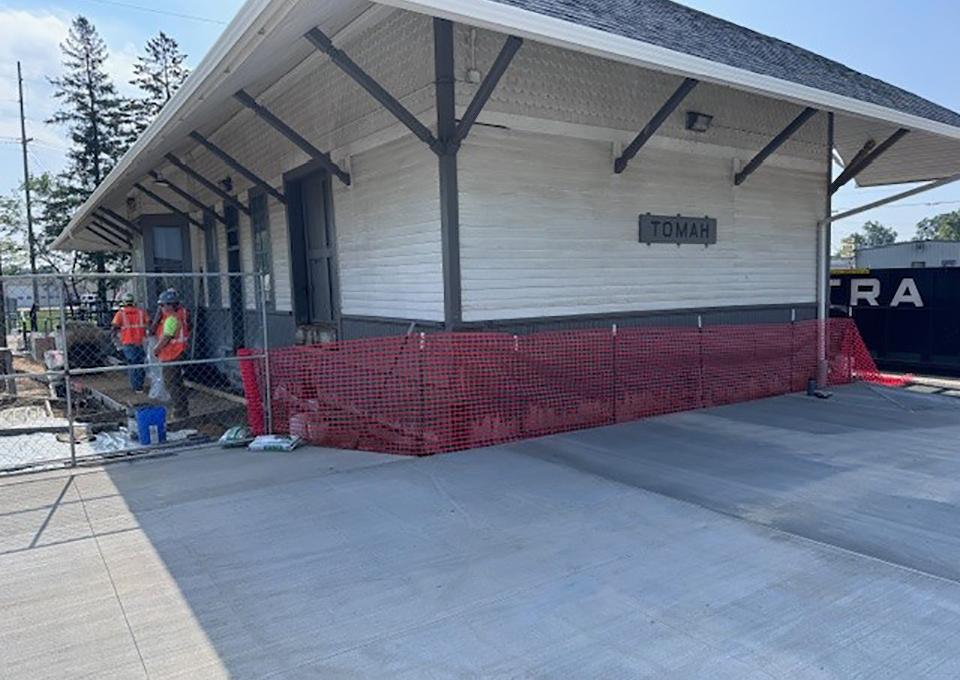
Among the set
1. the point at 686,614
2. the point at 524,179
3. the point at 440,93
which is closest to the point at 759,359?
the point at 524,179

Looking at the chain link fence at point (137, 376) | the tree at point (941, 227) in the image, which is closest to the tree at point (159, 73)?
the chain link fence at point (137, 376)

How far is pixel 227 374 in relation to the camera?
12.9 meters

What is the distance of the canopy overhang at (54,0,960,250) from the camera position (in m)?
4.69

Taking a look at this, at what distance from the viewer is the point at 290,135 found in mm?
7695

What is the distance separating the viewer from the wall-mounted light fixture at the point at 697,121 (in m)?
8.39

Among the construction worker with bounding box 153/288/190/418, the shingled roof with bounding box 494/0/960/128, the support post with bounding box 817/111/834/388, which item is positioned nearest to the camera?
the shingled roof with bounding box 494/0/960/128

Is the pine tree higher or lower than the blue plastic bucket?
higher

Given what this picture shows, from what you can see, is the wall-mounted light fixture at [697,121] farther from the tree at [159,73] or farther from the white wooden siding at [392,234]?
the tree at [159,73]

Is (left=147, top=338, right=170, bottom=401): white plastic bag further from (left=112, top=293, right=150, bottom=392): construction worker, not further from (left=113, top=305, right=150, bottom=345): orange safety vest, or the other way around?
(left=113, top=305, right=150, bottom=345): orange safety vest

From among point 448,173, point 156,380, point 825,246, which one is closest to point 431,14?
point 448,173

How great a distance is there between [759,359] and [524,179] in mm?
4248

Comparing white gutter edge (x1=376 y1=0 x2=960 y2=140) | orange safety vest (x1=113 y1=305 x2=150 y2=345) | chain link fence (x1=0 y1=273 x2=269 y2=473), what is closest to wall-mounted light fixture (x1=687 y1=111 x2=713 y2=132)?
white gutter edge (x1=376 y1=0 x2=960 y2=140)

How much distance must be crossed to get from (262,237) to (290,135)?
13.7ft

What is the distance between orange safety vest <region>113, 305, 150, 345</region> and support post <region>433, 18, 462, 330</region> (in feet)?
22.7
